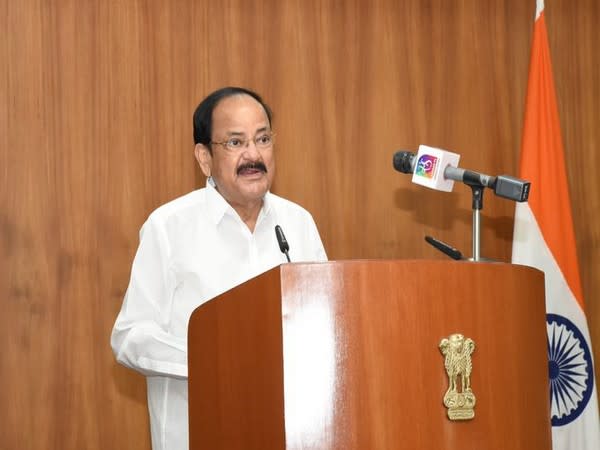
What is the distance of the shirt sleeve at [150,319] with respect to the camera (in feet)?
8.10

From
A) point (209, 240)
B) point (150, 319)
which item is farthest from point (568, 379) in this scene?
point (150, 319)

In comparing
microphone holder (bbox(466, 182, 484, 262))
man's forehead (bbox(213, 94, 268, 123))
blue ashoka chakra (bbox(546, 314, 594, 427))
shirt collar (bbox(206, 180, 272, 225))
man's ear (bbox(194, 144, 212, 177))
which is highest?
man's forehead (bbox(213, 94, 268, 123))

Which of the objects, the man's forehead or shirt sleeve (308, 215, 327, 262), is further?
shirt sleeve (308, 215, 327, 262)

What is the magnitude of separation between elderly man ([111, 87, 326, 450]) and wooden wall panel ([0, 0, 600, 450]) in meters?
0.63

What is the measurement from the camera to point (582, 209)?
13.3 ft

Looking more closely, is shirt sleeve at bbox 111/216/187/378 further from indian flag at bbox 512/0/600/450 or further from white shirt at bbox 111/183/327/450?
indian flag at bbox 512/0/600/450

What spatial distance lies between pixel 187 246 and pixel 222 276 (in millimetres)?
143

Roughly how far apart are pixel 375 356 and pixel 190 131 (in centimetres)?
211

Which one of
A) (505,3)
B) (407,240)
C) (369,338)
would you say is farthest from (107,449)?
(505,3)

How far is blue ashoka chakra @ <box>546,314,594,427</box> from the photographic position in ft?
11.7

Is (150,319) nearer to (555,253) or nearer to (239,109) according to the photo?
(239,109)

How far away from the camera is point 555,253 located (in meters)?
3.66

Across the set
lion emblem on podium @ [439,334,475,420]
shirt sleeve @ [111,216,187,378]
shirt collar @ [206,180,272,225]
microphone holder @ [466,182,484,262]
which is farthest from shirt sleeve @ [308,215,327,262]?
lion emblem on podium @ [439,334,475,420]

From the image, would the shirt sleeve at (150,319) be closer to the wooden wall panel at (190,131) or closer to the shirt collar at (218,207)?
the shirt collar at (218,207)
